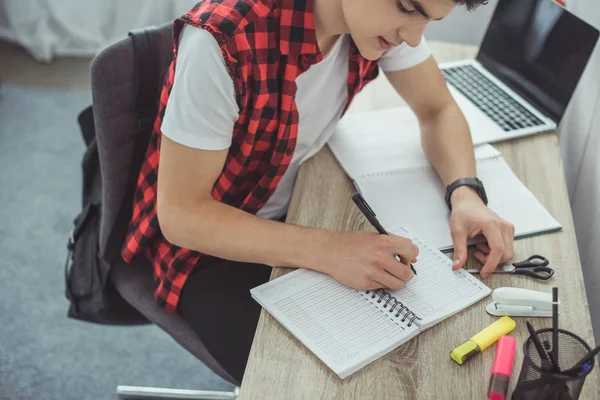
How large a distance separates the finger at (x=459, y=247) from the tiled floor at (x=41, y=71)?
207 centimetres

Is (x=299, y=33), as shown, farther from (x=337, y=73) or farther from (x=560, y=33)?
(x=560, y=33)

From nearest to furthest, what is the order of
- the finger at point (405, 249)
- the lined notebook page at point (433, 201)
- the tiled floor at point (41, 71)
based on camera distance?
the finger at point (405, 249) < the lined notebook page at point (433, 201) < the tiled floor at point (41, 71)

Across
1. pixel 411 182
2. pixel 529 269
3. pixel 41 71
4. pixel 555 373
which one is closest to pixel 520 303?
pixel 529 269

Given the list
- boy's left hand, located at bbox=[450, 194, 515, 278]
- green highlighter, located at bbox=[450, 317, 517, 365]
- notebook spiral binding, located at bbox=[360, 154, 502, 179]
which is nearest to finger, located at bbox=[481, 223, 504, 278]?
boy's left hand, located at bbox=[450, 194, 515, 278]

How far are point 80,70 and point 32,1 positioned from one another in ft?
1.06

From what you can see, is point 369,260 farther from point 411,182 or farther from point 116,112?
point 116,112

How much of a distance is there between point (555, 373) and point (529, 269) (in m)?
0.30

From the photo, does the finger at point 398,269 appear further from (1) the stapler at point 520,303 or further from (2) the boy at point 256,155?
(1) the stapler at point 520,303

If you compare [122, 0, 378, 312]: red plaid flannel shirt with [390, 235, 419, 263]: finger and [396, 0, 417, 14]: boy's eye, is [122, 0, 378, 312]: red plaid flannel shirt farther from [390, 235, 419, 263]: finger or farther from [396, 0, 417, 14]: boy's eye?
[390, 235, 419, 263]: finger

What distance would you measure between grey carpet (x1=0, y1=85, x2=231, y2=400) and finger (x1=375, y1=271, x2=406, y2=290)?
0.90 metres

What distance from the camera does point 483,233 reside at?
1107 mm

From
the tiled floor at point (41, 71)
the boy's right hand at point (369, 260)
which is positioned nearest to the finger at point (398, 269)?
the boy's right hand at point (369, 260)

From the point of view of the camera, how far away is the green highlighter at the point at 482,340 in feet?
3.01

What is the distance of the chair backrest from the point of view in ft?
3.86
